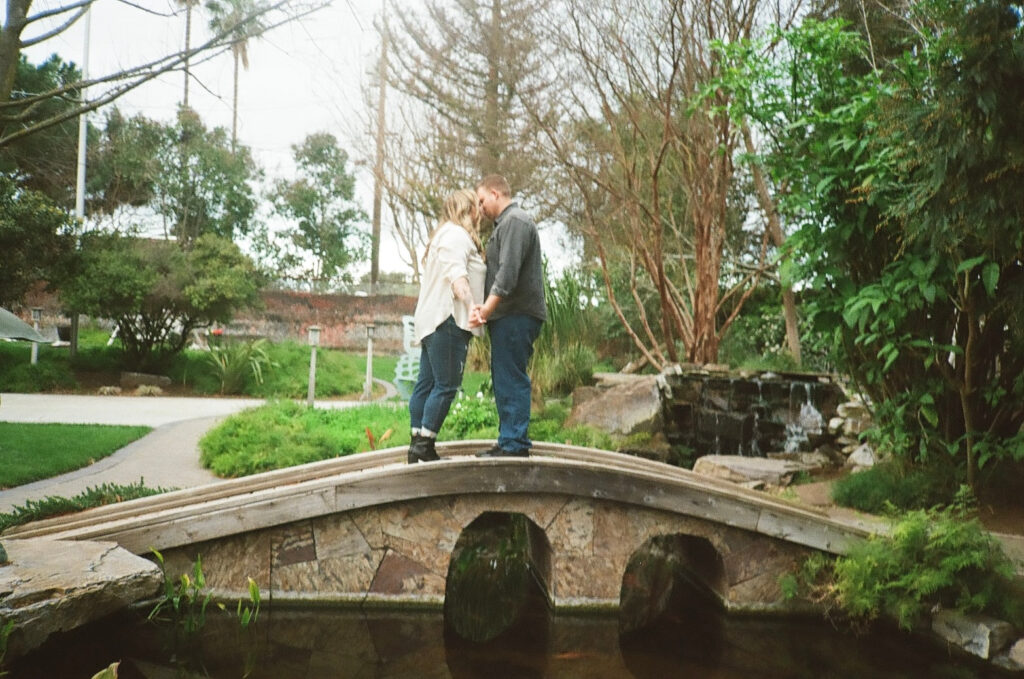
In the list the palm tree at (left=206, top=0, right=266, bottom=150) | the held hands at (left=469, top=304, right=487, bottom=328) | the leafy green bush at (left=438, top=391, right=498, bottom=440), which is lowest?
the leafy green bush at (left=438, top=391, right=498, bottom=440)

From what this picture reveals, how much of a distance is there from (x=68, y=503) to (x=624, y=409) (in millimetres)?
5949

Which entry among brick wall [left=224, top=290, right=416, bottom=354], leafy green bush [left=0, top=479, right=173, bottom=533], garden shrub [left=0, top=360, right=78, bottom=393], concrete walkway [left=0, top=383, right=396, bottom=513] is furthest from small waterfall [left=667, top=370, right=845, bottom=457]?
brick wall [left=224, top=290, right=416, bottom=354]

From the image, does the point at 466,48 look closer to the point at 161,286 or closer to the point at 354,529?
the point at 161,286

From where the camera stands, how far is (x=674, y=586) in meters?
6.30

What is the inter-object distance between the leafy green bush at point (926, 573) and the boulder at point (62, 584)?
14.0 feet

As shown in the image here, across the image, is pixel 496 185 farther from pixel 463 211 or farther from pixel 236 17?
pixel 236 17

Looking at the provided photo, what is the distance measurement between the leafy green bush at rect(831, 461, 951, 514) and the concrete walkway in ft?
18.4

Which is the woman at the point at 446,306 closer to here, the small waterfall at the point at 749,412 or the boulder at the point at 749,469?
the boulder at the point at 749,469

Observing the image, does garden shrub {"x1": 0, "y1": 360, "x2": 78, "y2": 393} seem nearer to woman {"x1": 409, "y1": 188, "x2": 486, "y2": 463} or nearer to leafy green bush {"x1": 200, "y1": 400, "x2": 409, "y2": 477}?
leafy green bush {"x1": 200, "y1": 400, "x2": 409, "y2": 477}

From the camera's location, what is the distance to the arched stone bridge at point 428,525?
14.8 ft

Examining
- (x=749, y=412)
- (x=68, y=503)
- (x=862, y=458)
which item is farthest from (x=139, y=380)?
(x=862, y=458)

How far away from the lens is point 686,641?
16.4ft

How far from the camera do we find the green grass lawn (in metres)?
6.56

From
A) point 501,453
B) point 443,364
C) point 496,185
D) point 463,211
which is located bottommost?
point 501,453
